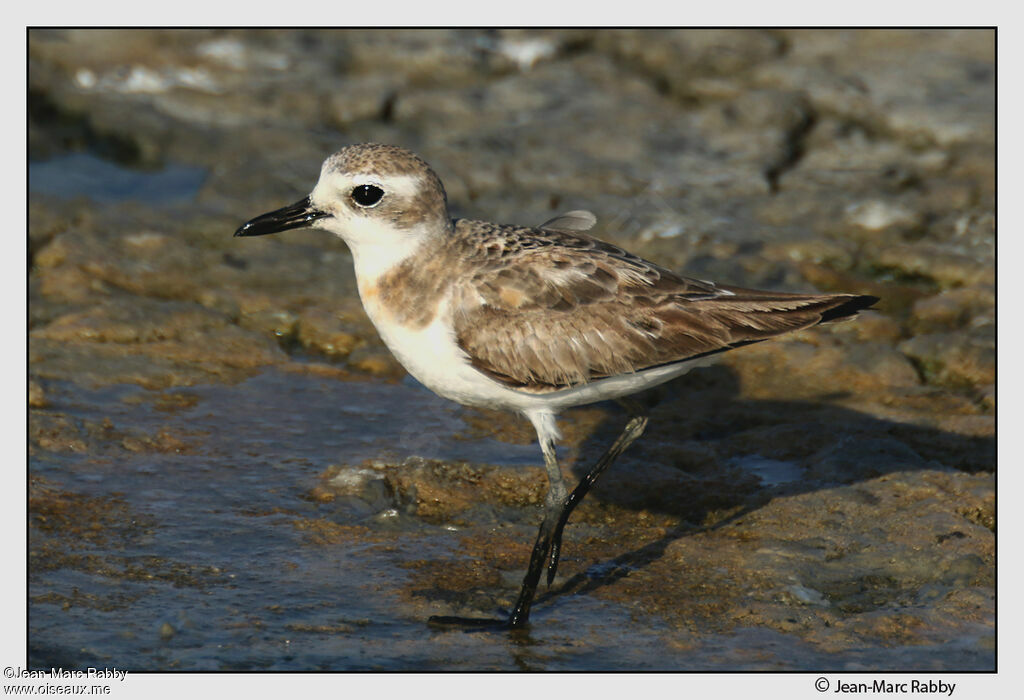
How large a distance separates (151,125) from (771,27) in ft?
21.8

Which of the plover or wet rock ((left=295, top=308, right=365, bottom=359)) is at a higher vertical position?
the plover

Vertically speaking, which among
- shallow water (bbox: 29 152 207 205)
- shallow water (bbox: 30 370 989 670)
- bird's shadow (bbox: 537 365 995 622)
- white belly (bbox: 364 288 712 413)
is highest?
shallow water (bbox: 29 152 207 205)

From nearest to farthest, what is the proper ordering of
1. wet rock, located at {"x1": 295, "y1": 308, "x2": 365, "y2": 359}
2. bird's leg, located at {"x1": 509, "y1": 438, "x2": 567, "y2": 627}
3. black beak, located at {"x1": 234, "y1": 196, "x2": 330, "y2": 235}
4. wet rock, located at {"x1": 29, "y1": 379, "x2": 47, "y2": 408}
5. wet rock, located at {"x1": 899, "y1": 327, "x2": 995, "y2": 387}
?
bird's leg, located at {"x1": 509, "y1": 438, "x2": 567, "y2": 627}, black beak, located at {"x1": 234, "y1": 196, "x2": 330, "y2": 235}, wet rock, located at {"x1": 29, "y1": 379, "x2": 47, "y2": 408}, wet rock, located at {"x1": 899, "y1": 327, "x2": 995, "y2": 387}, wet rock, located at {"x1": 295, "y1": 308, "x2": 365, "y2": 359}

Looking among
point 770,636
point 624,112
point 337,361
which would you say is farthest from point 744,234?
point 770,636

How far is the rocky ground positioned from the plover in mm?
832

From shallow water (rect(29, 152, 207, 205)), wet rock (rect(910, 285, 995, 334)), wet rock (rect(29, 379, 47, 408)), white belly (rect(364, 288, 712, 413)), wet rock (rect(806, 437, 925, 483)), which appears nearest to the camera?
white belly (rect(364, 288, 712, 413))

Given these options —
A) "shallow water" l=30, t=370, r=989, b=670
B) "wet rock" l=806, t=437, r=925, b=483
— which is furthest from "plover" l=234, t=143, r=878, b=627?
"wet rock" l=806, t=437, r=925, b=483

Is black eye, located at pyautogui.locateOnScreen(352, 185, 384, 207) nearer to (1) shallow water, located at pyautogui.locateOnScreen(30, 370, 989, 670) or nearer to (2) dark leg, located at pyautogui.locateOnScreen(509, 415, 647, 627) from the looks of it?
(2) dark leg, located at pyautogui.locateOnScreen(509, 415, 647, 627)

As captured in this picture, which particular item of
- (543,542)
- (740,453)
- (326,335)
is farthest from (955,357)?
(326,335)

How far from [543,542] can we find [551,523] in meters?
0.14

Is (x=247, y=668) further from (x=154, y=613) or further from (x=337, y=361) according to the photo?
(x=337, y=361)

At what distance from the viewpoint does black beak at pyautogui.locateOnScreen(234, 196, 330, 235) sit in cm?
647

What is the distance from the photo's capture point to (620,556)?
679cm

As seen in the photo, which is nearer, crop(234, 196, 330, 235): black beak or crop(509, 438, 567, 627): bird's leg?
crop(509, 438, 567, 627): bird's leg
